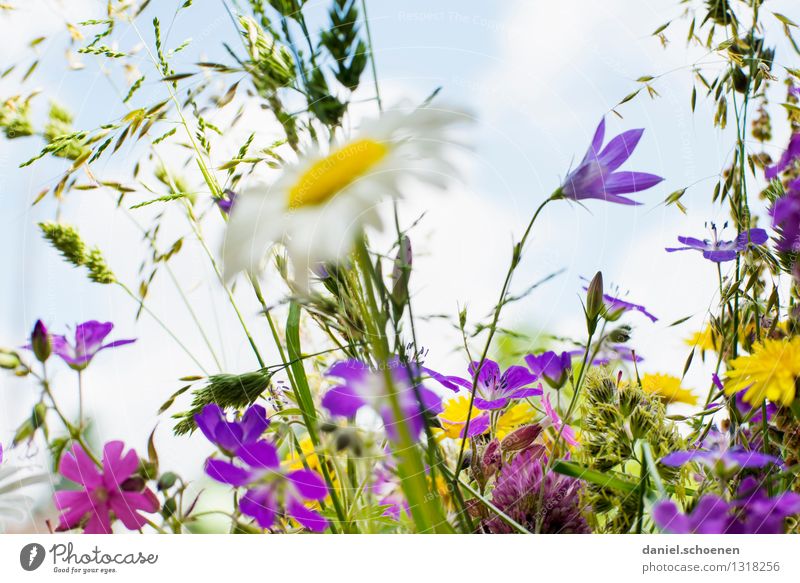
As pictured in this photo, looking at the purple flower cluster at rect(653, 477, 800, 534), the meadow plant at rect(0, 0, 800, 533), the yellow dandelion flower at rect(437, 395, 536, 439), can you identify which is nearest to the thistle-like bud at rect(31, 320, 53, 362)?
the meadow plant at rect(0, 0, 800, 533)

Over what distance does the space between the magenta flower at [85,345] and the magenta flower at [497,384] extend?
0.65 ft

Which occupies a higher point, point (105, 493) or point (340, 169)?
point (340, 169)

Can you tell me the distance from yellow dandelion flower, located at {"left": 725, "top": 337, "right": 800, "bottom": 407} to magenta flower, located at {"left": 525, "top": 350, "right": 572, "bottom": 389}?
0.30 ft

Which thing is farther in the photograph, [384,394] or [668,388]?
[668,388]

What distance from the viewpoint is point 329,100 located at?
1.09ft

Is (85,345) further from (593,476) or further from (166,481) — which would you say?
(593,476)

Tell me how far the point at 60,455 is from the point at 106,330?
7cm

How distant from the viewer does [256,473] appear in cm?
36

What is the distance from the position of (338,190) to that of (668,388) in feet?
0.78

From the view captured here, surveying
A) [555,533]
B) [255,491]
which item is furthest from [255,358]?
[555,533]

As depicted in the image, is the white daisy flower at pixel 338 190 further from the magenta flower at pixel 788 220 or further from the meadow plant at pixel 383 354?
the magenta flower at pixel 788 220

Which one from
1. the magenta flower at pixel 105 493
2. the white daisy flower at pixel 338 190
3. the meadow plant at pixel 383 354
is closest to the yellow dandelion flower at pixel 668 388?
the meadow plant at pixel 383 354

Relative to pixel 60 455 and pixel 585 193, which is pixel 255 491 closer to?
pixel 60 455

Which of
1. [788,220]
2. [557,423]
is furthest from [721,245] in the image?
[557,423]
